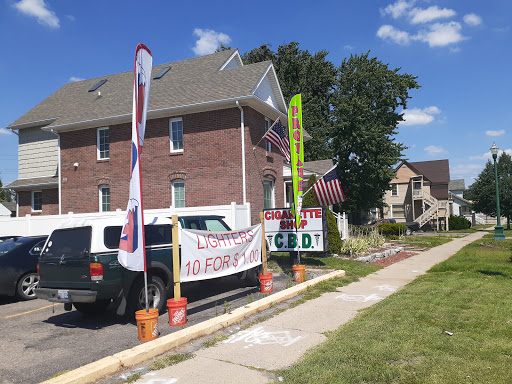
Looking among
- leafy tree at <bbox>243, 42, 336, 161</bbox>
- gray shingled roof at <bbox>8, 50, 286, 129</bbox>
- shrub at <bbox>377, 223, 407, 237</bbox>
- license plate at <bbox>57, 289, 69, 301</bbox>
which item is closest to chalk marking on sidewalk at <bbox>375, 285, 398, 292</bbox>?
license plate at <bbox>57, 289, 69, 301</bbox>

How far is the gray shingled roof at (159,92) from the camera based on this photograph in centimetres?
1867

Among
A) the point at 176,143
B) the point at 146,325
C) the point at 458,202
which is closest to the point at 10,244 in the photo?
the point at 146,325

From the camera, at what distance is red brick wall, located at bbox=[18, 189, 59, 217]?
23.5m

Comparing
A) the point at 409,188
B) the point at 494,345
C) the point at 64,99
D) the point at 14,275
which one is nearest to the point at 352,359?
the point at 494,345

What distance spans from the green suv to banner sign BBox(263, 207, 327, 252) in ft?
17.8

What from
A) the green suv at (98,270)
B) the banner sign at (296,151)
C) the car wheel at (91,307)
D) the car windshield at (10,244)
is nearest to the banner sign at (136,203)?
the green suv at (98,270)

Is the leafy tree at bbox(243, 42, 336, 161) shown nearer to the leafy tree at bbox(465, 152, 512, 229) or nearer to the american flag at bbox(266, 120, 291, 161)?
the leafy tree at bbox(465, 152, 512, 229)

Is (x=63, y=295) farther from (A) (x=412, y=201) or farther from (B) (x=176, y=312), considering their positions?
(A) (x=412, y=201)

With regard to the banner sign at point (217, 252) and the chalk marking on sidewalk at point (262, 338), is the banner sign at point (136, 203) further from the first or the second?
the chalk marking on sidewalk at point (262, 338)

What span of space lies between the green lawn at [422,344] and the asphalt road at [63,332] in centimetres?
258

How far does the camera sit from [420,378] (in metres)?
4.28

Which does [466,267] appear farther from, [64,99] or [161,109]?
[64,99]

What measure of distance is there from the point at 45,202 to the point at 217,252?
1933 centimetres

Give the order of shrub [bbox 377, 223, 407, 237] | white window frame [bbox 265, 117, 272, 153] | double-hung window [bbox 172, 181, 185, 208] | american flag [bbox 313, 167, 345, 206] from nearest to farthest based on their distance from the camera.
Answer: american flag [bbox 313, 167, 345, 206] → double-hung window [bbox 172, 181, 185, 208] → white window frame [bbox 265, 117, 272, 153] → shrub [bbox 377, 223, 407, 237]
